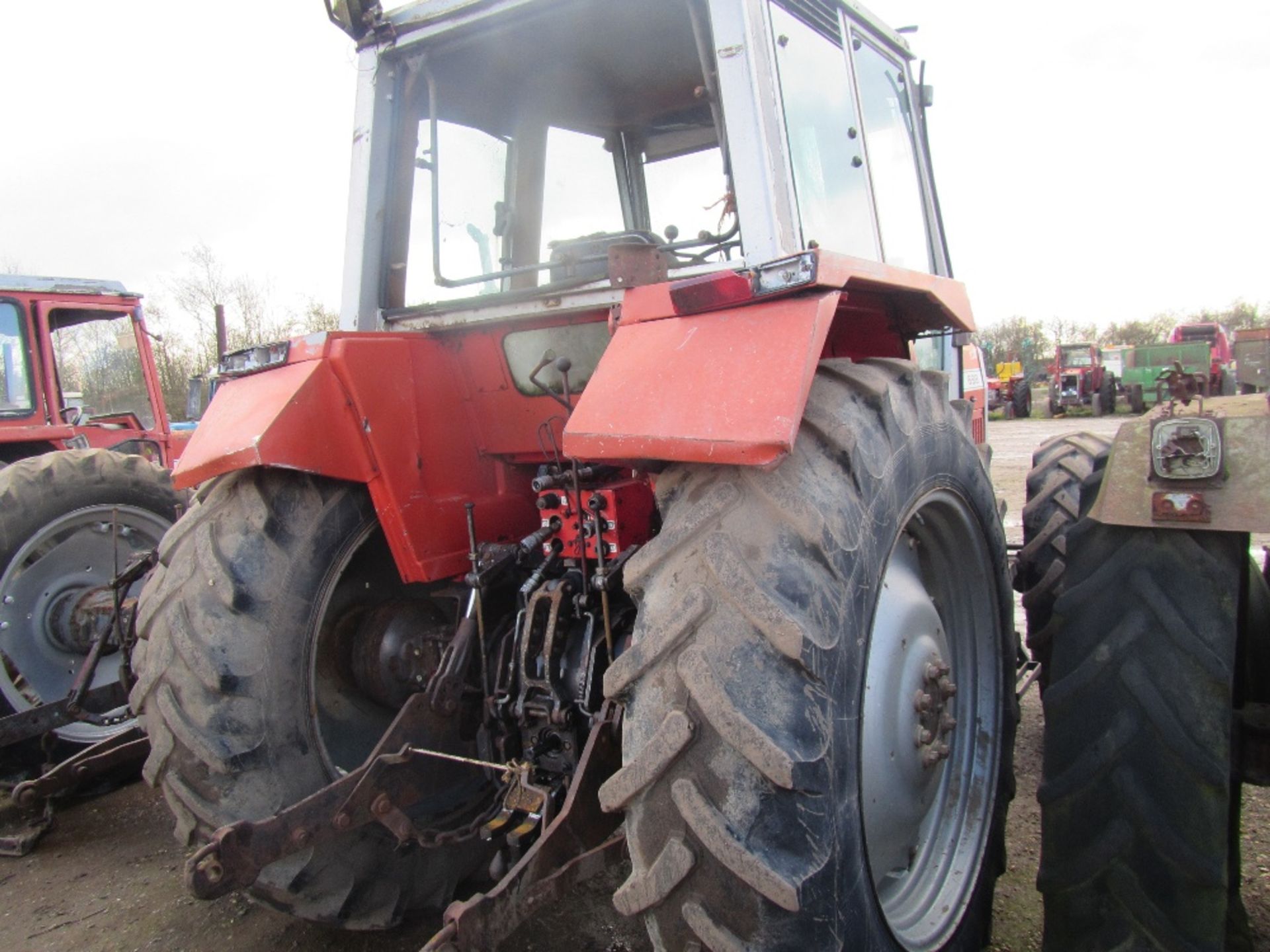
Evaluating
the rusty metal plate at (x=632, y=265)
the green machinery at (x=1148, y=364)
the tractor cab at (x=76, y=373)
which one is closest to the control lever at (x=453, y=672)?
the rusty metal plate at (x=632, y=265)

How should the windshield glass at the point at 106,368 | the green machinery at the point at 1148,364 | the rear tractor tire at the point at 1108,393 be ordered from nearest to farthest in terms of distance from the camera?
the windshield glass at the point at 106,368, the green machinery at the point at 1148,364, the rear tractor tire at the point at 1108,393

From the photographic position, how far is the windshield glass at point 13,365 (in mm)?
5816

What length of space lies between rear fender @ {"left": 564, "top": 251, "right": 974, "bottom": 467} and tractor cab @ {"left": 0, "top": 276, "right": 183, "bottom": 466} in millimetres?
5434

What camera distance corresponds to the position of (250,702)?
2.16 m

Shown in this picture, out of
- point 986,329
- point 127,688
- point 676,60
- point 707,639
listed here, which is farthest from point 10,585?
point 986,329

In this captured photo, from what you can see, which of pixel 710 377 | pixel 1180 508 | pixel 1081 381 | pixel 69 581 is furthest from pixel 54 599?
pixel 1081 381

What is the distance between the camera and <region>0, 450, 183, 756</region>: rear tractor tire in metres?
4.00

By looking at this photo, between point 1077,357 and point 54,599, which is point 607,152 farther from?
point 1077,357

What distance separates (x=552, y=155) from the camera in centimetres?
295

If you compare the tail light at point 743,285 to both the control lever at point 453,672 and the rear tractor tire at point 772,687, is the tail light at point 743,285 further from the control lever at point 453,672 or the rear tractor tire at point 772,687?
the control lever at point 453,672

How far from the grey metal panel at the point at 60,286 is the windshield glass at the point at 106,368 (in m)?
0.27

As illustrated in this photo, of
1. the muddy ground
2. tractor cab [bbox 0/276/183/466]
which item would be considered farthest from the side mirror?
tractor cab [bbox 0/276/183/466]

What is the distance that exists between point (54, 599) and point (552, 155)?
10.2 feet

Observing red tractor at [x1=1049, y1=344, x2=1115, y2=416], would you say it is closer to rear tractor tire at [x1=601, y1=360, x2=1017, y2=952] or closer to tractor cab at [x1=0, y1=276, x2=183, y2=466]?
tractor cab at [x1=0, y1=276, x2=183, y2=466]
